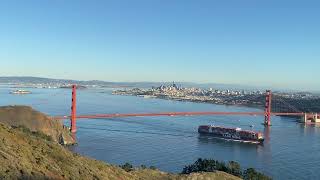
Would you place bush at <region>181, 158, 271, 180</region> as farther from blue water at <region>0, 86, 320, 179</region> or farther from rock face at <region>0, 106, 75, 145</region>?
rock face at <region>0, 106, 75, 145</region>

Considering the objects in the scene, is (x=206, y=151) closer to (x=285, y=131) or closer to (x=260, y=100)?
(x=285, y=131)

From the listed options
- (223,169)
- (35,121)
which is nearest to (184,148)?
(35,121)

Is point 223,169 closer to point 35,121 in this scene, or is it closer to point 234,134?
point 35,121

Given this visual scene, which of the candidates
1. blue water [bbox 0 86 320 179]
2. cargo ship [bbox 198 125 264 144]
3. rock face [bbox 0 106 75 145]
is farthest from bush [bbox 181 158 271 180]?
cargo ship [bbox 198 125 264 144]

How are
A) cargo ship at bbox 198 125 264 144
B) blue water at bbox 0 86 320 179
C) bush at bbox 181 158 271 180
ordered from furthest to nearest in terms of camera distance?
cargo ship at bbox 198 125 264 144 < blue water at bbox 0 86 320 179 < bush at bbox 181 158 271 180

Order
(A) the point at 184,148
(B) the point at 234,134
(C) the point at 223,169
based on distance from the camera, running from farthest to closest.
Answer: (B) the point at 234,134, (A) the point at 184,148, (C) the point at 223,169

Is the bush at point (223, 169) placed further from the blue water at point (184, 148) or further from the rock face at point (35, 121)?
the rock face at point (35, 121)
